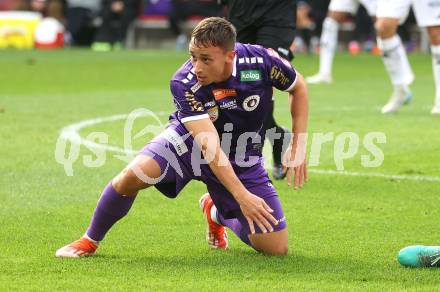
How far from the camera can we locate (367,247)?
625cm

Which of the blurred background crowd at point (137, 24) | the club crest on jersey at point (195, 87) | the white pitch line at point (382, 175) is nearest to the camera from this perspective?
the club crest on jersey at point (195, 87)

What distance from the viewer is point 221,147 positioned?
615 cm

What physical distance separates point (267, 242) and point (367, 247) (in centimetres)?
63

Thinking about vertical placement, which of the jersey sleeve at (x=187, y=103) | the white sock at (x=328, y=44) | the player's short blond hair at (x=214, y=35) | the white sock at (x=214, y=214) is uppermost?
the player's short blond hair at (x=214, y=35)

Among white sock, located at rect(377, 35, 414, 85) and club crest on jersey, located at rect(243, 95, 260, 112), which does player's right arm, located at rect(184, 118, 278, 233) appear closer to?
club crest on jersey, located at rect(243, 95, 260, 112)

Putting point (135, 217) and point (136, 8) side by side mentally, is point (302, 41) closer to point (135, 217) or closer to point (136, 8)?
point (136, 8)

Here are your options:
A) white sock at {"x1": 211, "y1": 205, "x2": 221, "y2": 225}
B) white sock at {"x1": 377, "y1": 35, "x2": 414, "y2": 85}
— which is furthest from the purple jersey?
white sock at {"x1": 377, "y1": 35, "x2": 414, "y2": 85}

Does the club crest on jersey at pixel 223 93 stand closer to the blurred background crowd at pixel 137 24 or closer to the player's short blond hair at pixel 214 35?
the player's short blond hair at pixel 214 35

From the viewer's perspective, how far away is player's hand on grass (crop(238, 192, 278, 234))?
557cm

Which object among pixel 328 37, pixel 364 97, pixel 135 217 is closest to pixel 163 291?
pixel 135 217

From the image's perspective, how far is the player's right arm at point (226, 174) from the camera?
5578 mm

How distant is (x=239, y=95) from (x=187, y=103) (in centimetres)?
35

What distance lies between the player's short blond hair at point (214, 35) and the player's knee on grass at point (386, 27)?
6.90 metres

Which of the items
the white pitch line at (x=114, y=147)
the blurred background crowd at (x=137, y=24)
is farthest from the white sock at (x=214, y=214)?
the blurred background crowd at (x=137, y=24)
